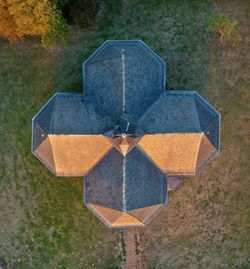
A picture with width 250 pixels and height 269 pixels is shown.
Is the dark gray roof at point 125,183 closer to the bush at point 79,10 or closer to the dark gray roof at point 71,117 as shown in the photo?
the dark gray roof at point 71,117

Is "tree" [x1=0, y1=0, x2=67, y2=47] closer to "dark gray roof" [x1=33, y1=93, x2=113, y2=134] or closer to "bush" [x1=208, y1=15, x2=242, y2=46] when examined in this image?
"dark gray roof" [x1=33, y1=93, x2=113, y2=134]

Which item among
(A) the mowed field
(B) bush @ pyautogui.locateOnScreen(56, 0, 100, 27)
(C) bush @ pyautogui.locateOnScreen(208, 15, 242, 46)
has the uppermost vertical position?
(B) bush @ pyautogui.locateOnScreen(56, 0, 100, 27)

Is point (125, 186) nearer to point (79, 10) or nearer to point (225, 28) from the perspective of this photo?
point (79, 10)

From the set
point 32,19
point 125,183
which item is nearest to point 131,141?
point 125,183

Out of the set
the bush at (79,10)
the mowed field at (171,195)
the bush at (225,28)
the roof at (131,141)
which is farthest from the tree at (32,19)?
the bush at (225,28)

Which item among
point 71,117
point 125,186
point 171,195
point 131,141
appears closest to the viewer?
point 131,141

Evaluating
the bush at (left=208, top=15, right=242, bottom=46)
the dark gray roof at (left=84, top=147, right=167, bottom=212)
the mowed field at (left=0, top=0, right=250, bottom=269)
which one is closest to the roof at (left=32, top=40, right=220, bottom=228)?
the dark gray roof at (left=84, top=147, right=167, bottom=212)
